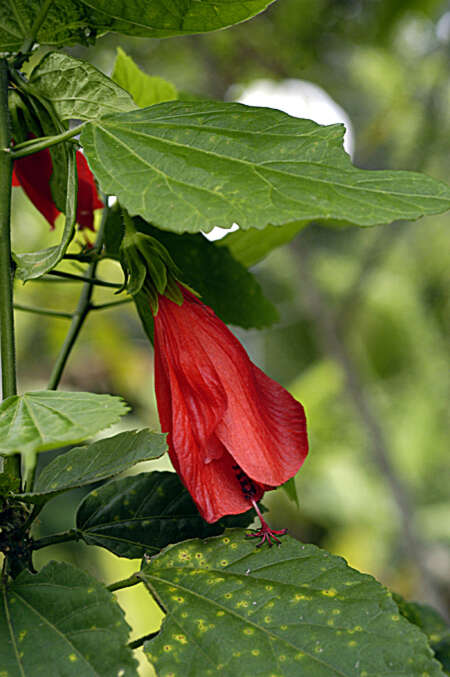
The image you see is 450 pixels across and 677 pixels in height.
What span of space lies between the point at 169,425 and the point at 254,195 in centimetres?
12

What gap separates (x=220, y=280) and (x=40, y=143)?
16 centimetres

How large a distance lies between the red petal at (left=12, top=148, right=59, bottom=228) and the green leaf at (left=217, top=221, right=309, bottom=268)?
0.54 ft

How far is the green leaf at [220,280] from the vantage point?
1.30 feet

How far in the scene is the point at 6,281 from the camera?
11.7 inches

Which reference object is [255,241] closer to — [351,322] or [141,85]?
[141,85]

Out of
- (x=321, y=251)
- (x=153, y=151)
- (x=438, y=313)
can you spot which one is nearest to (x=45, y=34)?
(x=153, y=151)

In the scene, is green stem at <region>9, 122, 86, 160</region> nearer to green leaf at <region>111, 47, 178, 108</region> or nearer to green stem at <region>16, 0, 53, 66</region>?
green stem at <region>16, 0, 53, 66</region>

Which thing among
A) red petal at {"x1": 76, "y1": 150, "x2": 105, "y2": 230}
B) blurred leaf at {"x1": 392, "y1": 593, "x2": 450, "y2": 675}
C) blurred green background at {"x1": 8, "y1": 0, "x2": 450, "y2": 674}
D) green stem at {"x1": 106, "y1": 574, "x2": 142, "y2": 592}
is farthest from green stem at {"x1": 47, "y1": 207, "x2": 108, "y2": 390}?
blurred green background at {"x1": 8, "y1": 0, "x2": 450, "y2": 674}

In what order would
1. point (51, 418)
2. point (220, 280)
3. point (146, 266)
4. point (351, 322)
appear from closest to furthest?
1. point (51, 418)
2. point (146, 266)
3. point (220, 280)
4. point (351, 322)

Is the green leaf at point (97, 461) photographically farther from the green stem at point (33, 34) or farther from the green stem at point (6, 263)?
Result: the green stem at point (33, 34)

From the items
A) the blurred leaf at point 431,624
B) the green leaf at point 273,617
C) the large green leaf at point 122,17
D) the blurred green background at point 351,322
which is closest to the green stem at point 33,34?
the large green leaf at point 122,17

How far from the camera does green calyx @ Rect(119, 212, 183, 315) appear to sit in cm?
33

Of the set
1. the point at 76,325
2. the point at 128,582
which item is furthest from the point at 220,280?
the point at 128,582

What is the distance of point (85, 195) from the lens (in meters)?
0.41
